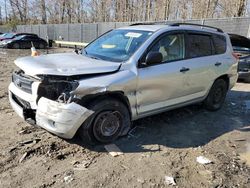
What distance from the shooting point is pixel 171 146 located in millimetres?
4836

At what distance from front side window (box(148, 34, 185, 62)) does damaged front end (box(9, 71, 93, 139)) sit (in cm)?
165

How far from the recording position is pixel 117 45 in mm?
5301

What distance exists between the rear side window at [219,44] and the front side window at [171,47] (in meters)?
1.21

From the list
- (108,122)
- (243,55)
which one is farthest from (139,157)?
(243,55)

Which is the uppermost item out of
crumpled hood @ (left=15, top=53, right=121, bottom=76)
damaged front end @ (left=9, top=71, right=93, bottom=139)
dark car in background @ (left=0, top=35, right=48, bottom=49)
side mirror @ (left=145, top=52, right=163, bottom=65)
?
side mirror @ (left=145, top=52, right=163, bottom=65)

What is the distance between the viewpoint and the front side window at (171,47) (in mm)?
5207

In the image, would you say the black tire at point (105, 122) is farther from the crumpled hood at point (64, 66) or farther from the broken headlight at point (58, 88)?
the crumpled hood at point (64, 66)

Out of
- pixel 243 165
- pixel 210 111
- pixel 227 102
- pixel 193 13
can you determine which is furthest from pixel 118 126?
pixel 193 13

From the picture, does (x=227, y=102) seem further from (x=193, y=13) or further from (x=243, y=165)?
(x=193, y=13)

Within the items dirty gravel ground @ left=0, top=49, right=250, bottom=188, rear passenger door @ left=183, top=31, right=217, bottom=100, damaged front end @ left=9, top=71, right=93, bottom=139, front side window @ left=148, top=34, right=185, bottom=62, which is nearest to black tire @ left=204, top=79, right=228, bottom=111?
rear passenger door @ left=183, top=31, right=217, bottom=100

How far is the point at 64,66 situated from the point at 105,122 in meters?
1.03

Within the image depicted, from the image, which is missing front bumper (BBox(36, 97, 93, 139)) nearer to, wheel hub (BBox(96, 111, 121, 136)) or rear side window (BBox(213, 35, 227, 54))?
wheel hub (BBox(96, 111, 121, 136))

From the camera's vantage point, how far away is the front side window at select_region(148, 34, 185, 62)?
521 centimetres

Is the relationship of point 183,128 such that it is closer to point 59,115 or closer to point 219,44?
point 219,44
